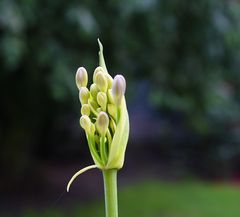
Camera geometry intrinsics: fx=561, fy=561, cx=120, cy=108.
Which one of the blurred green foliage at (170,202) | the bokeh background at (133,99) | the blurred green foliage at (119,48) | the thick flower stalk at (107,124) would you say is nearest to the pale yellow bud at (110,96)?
the thick flower stalk at (107,124)

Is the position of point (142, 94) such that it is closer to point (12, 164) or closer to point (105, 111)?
point (12, 164)

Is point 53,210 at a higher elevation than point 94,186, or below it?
below

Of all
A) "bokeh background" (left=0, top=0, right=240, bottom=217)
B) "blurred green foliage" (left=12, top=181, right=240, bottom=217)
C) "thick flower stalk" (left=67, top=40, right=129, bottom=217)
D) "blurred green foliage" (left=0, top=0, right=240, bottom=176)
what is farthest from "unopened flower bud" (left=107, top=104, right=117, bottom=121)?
"blurred green foliage" (left=12, top=181, right=240, bottom=217)

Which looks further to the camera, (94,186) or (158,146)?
(158,146)

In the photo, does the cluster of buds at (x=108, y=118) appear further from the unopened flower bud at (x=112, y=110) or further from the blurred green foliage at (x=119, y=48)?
the blurred green foliage at (x=119, y=48)

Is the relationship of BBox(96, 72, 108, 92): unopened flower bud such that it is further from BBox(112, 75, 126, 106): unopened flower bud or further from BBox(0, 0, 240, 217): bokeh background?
BBox(0, 0, 240, 217): bokeh background

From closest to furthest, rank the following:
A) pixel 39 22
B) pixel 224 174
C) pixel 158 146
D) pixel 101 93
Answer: pixel 101 93 < pixel 39 22 < pixel 224 174 < pixel 158 146

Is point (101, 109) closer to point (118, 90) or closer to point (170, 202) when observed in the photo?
point (118, 90)

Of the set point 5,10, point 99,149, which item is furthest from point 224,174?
point 99,149
